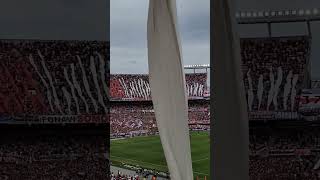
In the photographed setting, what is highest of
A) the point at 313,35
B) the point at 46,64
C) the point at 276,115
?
the point at 313,35

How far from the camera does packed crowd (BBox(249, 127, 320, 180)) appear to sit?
120 inches

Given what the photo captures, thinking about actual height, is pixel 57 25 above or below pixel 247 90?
above

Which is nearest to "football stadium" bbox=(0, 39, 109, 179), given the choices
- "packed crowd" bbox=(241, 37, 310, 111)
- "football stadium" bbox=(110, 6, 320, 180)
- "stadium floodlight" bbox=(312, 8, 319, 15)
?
"football stadium" bbox=(110, 6, 320, 180)

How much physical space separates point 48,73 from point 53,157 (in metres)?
0.72

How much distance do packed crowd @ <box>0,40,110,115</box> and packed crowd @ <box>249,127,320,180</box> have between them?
3.76ft

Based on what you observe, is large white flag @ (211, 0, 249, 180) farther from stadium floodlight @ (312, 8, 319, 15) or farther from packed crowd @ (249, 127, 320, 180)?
stadium floodlight @ (312, 8, 319, 15)

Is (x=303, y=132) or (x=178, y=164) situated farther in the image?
(x=303, y=132)

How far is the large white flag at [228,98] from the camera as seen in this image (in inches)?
96.9

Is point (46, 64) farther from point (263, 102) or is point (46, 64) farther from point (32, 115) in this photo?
point (263, 102)

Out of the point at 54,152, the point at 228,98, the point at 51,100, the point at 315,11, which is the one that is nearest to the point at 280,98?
the point at 315,11

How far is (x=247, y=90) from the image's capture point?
3047 mm

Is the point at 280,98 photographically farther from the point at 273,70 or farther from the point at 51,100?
the point at 51,100

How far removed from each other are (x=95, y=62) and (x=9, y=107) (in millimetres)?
715

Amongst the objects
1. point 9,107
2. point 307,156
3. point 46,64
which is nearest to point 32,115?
point 9,107
